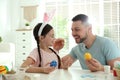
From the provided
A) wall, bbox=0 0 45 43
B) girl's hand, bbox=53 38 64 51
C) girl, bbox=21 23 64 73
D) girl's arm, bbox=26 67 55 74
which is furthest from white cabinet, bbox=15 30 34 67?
girl's arm, bbox=26 67 55 74

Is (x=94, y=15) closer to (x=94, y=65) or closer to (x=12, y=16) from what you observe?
(x=12, y=16)

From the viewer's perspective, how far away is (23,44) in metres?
5.46

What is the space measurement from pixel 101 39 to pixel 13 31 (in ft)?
14.8

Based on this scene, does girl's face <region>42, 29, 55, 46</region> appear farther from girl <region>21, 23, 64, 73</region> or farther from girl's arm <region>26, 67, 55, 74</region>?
girl's arm <region>26, 67, 55, 74</region>

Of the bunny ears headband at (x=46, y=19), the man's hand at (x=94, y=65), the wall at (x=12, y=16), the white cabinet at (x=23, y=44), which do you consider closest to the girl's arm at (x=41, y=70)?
the man's hand at (x=94, y=65)

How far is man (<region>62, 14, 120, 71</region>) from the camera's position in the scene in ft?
5.78

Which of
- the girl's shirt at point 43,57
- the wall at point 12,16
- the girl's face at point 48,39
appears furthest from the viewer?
the wall at point 12,16

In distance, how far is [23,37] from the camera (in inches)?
215

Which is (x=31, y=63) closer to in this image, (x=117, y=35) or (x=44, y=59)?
(x=44, y=59)

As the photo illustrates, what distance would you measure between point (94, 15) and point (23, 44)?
206 cm

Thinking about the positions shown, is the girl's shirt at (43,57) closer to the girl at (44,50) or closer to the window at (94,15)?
the girl at (44,50)

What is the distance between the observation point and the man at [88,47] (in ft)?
5.78

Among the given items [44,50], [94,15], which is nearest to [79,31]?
[44,50]

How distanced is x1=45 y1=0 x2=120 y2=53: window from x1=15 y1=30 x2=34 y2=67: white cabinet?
2.79 ft
